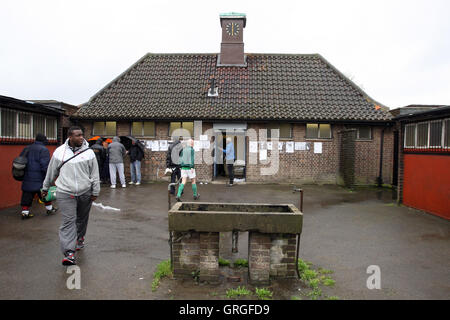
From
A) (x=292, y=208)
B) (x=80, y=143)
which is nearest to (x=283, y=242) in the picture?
(x=292, y=208)

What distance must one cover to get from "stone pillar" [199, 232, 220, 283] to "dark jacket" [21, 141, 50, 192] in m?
5.44

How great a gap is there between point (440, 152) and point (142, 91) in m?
13.2

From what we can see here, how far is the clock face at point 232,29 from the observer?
61.7ft

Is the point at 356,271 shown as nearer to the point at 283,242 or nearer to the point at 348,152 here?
the point at 283,242

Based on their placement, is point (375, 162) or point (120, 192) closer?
point (120, 192)

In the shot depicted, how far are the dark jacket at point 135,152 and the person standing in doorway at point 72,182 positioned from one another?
9211 mm

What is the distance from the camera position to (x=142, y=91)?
16984mm

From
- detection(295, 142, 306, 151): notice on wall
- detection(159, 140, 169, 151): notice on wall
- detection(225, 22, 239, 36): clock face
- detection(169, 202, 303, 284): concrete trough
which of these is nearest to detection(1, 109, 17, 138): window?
detection(159, 140, 169, 151): notice on wall

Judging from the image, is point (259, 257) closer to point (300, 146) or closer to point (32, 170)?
point (32, 170)

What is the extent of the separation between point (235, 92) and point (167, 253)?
1212 centimetres

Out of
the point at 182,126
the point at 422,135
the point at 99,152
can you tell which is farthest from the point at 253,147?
the point at 422,135

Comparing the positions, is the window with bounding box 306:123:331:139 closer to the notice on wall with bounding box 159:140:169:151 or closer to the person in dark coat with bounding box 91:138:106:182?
the notice on wall with bounding box 159:140:169:151

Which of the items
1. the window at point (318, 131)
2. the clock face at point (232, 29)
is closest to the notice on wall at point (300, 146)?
the window at point (318, 131)

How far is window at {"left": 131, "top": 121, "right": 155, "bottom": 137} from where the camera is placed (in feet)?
51.8
